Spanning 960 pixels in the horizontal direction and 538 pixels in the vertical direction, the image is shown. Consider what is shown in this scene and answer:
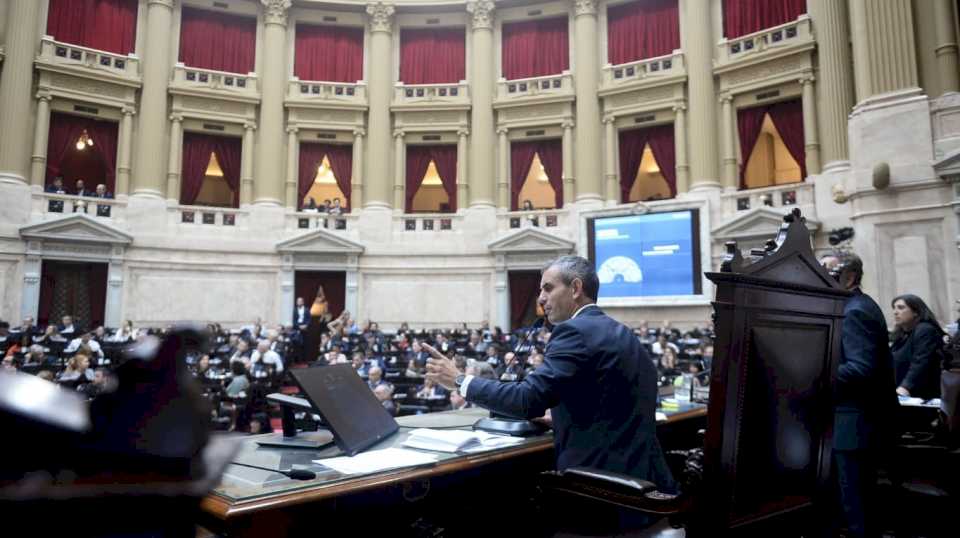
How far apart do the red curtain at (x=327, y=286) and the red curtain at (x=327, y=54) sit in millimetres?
5745

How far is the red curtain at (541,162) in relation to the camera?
17422 mm

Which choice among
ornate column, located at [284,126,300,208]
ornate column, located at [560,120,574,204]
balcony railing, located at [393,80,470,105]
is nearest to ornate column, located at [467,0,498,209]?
balcony railing, located at [393,80,470,105]

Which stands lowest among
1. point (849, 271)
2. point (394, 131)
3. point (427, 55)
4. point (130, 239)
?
point (849, 271)

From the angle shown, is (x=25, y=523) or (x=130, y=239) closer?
(x=25, y=523)

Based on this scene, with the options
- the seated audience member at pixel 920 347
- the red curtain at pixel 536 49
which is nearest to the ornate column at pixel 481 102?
the red curtain at pixel 536 49

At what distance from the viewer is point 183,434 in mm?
743

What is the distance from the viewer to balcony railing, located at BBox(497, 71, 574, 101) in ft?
55.9

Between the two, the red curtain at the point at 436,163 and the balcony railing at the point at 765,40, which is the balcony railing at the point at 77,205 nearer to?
the red curtain at the point at 436,163

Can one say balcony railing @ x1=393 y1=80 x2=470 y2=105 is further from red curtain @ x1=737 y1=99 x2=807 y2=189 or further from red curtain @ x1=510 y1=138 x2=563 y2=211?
red curtain @ x1=737 y1=99 x2=807 y2=189

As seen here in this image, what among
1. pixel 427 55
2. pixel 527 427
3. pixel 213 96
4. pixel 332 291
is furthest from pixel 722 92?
pixel 527 427

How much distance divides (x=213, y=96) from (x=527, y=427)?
1674 cm

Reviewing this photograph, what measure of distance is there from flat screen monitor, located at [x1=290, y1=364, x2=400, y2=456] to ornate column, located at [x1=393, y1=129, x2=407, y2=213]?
1526 cm

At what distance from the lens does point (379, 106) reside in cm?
1755

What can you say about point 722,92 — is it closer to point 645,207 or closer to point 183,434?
point 645,207
